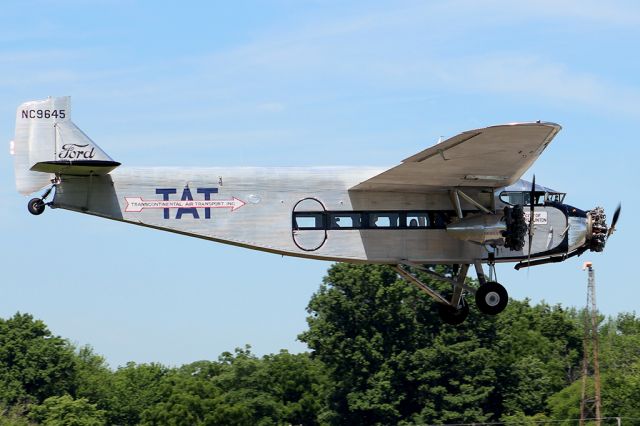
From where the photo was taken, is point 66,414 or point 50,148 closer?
point 50,148

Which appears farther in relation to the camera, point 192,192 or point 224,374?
point 224,374

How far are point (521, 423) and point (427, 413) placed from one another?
20.5 feet

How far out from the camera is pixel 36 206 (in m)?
28.4

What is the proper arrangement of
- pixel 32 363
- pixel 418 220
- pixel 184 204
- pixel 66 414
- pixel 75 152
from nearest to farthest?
pixel 75 152
pixel 184 204
pixel 418 220
pixel 66 414
pixel 32 363

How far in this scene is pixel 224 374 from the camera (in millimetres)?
93812

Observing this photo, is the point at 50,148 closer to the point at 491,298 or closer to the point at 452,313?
the point at 452,313

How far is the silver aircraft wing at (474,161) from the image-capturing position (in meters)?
25.9

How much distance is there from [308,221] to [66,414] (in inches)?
2218

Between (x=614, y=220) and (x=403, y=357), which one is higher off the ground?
(x=614, y=220)

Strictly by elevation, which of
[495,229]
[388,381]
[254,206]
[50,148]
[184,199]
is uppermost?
[50,148]

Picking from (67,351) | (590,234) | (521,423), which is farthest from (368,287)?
(590,234)

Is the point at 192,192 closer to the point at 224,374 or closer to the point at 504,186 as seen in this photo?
the point at 504,186

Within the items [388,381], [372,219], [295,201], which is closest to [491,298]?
[372,219]

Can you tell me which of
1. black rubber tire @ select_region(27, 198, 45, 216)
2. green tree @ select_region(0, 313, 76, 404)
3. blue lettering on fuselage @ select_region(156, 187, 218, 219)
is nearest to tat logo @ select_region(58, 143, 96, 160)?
black rubber tire @ select_region(27, 198, 45, 216)
